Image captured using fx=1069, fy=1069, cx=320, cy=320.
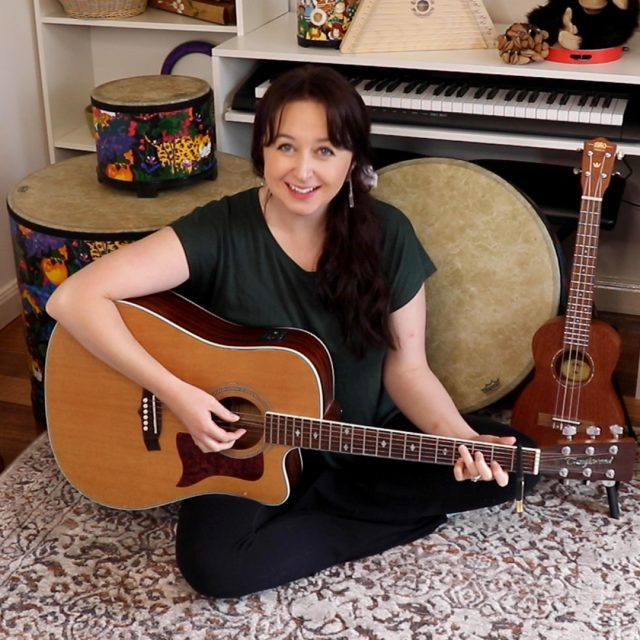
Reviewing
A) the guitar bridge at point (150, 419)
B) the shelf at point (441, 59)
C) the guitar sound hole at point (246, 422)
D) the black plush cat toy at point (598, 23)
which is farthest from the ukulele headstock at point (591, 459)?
the black plush cat toy at point (598, 23)

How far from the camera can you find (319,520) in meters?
1.97

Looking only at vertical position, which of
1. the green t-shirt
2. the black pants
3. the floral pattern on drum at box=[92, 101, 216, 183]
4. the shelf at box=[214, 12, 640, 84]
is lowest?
the black pants

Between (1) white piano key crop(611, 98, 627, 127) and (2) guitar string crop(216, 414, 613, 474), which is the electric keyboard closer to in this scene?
(1) white piano key crop(611, 98, 627, 127)

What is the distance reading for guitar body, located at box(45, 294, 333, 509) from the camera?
73.1 inches

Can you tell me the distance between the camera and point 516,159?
9.66 feet


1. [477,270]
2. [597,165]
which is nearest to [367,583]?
[477,270]

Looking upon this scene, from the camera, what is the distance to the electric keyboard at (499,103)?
241 centimetres

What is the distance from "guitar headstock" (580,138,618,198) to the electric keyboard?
0.41 metres

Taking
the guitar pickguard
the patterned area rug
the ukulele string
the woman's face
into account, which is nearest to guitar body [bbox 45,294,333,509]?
the guitar pickguard

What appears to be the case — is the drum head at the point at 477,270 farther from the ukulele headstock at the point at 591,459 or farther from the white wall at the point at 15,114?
the white wall at the point at 15,114

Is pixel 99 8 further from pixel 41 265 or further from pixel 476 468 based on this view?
pixel 476 468

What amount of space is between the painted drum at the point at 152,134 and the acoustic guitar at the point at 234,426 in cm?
43

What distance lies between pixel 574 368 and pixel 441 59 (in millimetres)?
833

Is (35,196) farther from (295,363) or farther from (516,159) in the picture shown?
(516,159)
